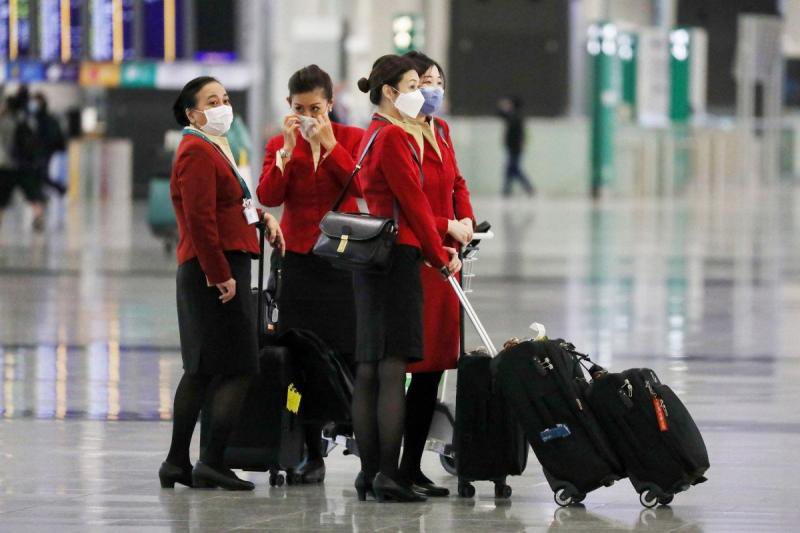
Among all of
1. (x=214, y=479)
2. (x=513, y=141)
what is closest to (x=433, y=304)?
(x=214, y=479)

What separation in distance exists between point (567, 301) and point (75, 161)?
763 inches

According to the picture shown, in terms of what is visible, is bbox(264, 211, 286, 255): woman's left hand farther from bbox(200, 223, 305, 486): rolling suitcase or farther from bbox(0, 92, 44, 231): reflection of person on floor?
bbox(0, 92, 44, 231): reflection of person on floor

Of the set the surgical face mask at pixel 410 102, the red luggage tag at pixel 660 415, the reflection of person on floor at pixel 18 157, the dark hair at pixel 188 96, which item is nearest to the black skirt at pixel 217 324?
the dark hair at pixel 188 96

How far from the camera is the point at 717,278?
17.0 meters

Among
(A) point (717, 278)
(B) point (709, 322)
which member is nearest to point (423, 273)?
(B) point (709, 322)

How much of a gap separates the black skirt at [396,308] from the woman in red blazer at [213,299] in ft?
1.71

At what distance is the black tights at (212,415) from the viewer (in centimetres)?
695

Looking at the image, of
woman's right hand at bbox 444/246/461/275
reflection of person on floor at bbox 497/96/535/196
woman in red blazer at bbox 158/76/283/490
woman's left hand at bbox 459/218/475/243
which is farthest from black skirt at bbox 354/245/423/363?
reflection of person on floor at bbox 497/96/535/196

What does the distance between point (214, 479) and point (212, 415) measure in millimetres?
237

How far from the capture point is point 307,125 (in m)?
7.23

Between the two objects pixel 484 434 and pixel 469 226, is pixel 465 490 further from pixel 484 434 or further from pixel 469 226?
pixel 469 226

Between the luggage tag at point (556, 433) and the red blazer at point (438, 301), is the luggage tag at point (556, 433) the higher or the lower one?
the lower one

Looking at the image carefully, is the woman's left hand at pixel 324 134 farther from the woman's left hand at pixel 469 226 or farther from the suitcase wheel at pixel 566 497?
the suitcase wheel at pixel 566 497

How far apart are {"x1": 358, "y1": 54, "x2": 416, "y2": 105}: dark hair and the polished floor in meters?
1.45
